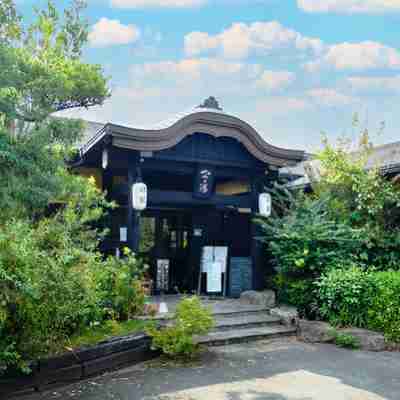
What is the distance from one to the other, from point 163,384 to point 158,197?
4366 mm

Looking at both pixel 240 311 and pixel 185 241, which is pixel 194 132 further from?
pixel 240 311

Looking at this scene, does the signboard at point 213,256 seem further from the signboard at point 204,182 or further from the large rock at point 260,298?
the signboard at point 204,182

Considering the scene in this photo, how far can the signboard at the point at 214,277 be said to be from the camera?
33.6 ft

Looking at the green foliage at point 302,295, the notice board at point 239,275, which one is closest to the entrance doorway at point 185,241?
the notice board at point 239,275

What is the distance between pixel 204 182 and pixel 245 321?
305cm

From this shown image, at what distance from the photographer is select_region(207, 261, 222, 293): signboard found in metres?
10.2

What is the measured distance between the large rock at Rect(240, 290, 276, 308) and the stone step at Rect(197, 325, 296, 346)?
0.95 metres

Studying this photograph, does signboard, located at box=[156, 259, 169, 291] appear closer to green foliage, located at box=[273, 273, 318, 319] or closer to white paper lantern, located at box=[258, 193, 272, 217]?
white paper lantern, located at box=[258, 193, 272, 217]

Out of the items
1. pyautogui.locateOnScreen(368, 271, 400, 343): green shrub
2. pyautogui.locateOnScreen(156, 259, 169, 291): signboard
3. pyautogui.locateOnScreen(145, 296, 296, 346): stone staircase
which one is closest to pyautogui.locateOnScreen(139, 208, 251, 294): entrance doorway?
pyautogui.locateOnScreen(156, 259, 169, 291): signboard

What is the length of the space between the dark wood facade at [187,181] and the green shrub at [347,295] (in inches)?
92.0

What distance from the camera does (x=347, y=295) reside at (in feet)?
25.0

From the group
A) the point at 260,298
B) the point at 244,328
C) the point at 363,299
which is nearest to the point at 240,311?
the point at 244,328

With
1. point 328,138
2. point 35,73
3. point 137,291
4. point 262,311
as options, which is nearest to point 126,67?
point 35,73

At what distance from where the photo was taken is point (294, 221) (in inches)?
354
